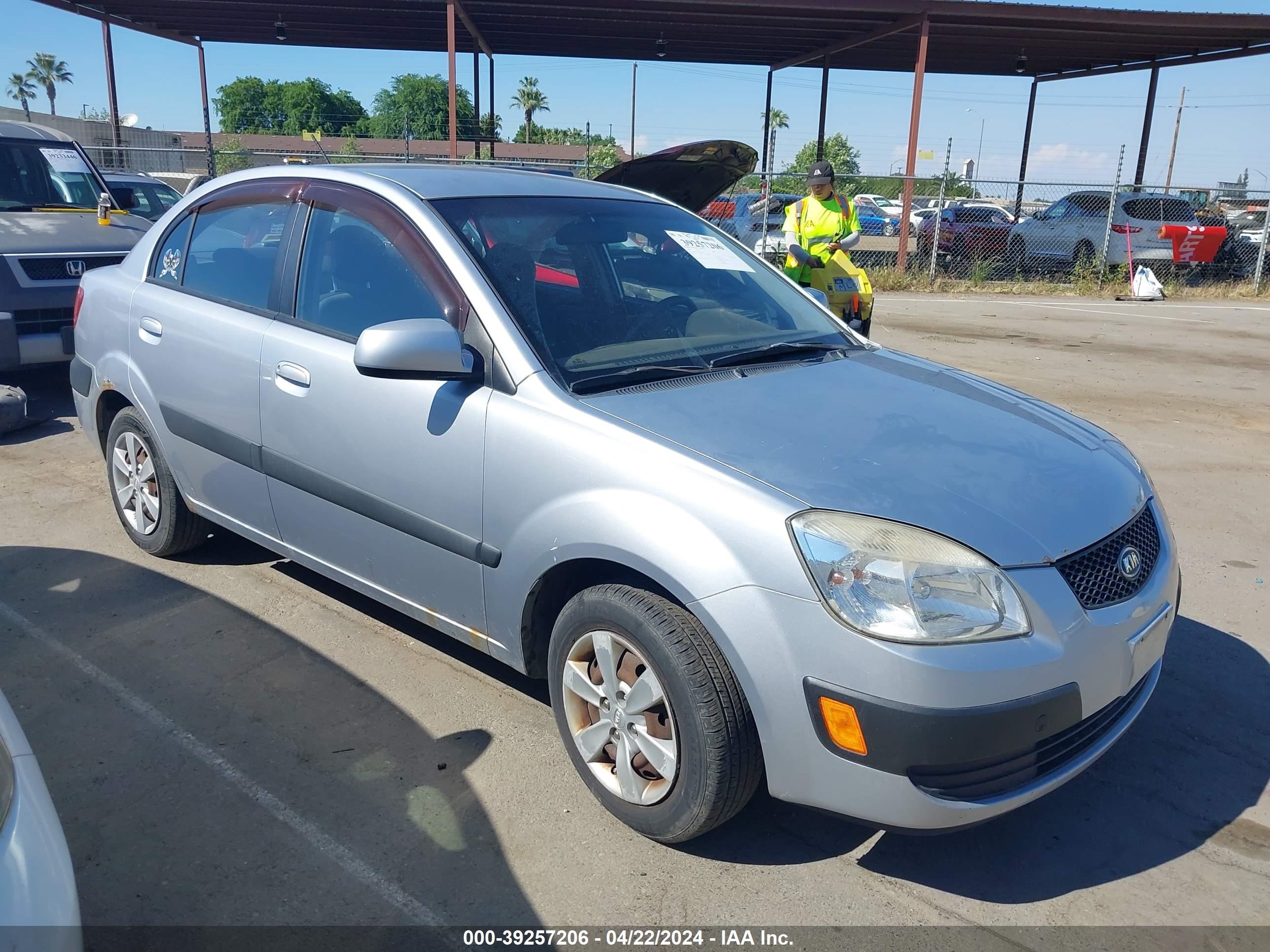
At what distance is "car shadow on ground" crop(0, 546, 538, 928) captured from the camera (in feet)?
8.21

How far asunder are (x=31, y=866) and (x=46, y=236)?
23.1 ft

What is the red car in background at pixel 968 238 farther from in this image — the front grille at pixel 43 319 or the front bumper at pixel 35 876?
the front bumper at pixel 35 876

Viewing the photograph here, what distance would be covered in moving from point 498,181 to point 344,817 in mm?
2291

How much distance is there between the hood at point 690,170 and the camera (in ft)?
21.8

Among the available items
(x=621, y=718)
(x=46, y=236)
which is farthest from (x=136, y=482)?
(x=46, y=236)

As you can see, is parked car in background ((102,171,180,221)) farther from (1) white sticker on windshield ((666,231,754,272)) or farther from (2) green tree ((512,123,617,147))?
(2) green tree ((512,123,617,147))

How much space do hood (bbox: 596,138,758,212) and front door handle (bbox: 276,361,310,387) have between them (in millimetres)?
3361

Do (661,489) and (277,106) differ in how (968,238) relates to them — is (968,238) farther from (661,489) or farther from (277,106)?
(277,106)

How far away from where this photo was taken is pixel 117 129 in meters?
21.5

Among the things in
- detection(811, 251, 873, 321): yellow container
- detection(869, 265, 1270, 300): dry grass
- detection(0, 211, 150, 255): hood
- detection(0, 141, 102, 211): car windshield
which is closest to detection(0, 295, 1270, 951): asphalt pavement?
detection(811, 251, 873, 321): yellow container

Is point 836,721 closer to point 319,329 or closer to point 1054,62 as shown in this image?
point 319,329

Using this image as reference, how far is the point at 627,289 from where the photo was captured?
11.5 ft

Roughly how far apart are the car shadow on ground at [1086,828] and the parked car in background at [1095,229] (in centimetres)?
1706

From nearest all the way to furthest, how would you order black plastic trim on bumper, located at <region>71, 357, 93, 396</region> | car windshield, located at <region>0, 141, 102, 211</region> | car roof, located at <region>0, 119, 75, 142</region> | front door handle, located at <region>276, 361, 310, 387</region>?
front door handle, located at <region>276, 361, 310, 387</region>
black plastic trim on bumper, located at <region>71, 357, 93, 396</region>
car windshield, located at <region>0, 141, 102, 211</region>
car roof, located at <region>0, 119, 75, 142</region>
